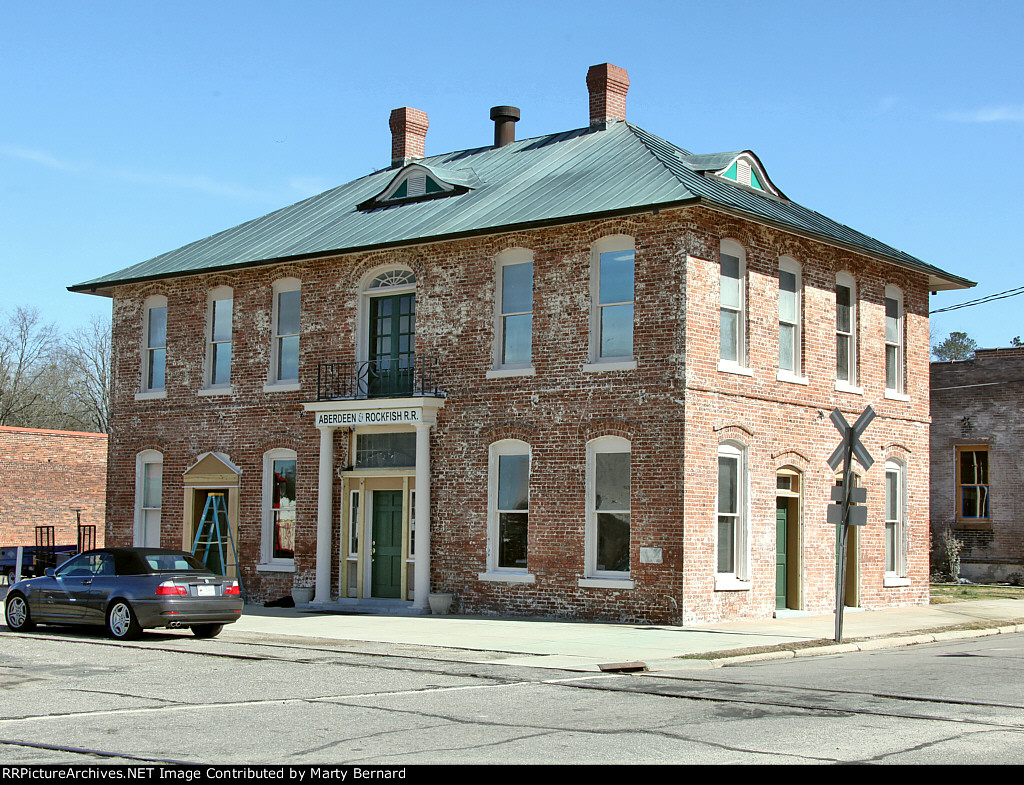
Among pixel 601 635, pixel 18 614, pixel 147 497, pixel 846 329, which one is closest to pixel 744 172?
pixel 846 329

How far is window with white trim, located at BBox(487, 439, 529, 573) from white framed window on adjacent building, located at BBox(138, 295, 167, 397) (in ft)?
29.6

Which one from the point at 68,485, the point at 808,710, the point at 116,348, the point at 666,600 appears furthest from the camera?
the point at 68,485

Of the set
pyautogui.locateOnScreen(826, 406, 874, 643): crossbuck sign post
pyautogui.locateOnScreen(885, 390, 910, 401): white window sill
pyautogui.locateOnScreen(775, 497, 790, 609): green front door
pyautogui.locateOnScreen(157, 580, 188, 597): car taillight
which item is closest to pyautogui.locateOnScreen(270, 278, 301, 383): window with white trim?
pyautogui.locateOnScreen(157, 580, 188, 597): car taillight

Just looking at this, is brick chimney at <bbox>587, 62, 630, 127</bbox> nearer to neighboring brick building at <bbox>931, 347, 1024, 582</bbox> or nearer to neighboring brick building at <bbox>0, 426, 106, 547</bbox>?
neighboring brick building at <bbox>931, 347, 1024, 582</bbox>

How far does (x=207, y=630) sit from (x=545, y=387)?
714 cm

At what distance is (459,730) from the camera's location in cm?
962

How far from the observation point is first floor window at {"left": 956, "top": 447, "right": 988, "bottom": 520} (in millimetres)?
33969

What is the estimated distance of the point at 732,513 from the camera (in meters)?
21.4

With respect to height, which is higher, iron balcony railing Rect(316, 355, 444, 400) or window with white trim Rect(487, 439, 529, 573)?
iron balcony railing Rect(316, 355, 444, 400)

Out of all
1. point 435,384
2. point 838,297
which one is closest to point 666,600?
point 435,384

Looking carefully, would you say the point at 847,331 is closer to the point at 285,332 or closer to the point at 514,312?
A: the point at 514,312

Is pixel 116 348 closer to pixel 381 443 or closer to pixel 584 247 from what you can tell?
pixel 381 443

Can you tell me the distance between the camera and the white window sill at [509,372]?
22.1 metres

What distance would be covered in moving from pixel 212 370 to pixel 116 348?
2.82 metres
